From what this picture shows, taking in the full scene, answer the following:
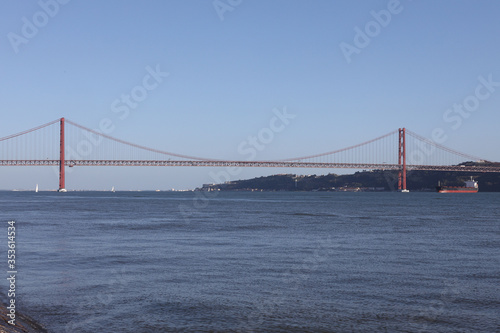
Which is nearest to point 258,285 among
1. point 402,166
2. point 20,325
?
point 20,325

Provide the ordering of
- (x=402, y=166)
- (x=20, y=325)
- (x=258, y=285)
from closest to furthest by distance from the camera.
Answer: (x=20, y=325) → (x=258, y=285) → (x=402, y=166)

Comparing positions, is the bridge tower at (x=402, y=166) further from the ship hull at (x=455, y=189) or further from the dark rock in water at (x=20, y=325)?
the dark rock in water at (x=20, y=325)

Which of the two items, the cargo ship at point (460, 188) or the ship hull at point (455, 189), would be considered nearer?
the ship hull at point (455, 189)

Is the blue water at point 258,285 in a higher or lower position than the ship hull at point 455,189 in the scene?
lower

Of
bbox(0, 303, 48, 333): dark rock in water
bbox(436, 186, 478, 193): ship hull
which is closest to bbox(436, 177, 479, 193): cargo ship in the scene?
bbox(436, 186, 478, 193): ship hull

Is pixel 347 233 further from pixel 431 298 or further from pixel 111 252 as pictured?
pixel 431 298

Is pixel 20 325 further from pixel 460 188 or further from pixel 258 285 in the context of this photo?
pixel 460 188

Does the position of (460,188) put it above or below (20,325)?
above

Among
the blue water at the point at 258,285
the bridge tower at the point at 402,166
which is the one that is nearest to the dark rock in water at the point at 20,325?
the blue water at the point at 258,285

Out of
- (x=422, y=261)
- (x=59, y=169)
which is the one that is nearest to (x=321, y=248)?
(x=422, y=261)
